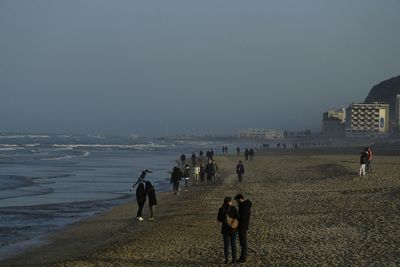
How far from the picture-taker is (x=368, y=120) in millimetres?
139625

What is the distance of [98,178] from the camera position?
114ft

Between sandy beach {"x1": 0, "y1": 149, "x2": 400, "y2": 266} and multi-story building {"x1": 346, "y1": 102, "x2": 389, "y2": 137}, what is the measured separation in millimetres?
121032

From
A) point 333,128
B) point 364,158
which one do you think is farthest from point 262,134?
point 364,158

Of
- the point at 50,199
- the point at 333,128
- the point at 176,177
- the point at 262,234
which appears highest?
the point at 333,128

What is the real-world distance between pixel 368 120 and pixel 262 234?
132m

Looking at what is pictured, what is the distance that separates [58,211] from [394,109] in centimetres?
14872

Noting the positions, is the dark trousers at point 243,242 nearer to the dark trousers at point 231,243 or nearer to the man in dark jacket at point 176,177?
the dark trousers at point 231,243

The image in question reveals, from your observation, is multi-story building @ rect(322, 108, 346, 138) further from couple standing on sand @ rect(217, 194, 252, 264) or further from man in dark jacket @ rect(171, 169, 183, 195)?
couple standing on sand @ rect(217, 194, 252, 264)

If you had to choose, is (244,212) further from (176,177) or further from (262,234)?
(176,177)

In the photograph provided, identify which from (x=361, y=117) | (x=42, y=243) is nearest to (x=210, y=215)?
(x=42, y=243)

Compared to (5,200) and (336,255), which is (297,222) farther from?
(5,200)

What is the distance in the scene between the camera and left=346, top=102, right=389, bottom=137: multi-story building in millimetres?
138750

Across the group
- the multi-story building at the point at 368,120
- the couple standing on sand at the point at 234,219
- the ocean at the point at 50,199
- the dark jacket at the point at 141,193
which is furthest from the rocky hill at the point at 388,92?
the couple standing on sand at the point at 234,219

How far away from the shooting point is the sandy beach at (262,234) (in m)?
10.7
